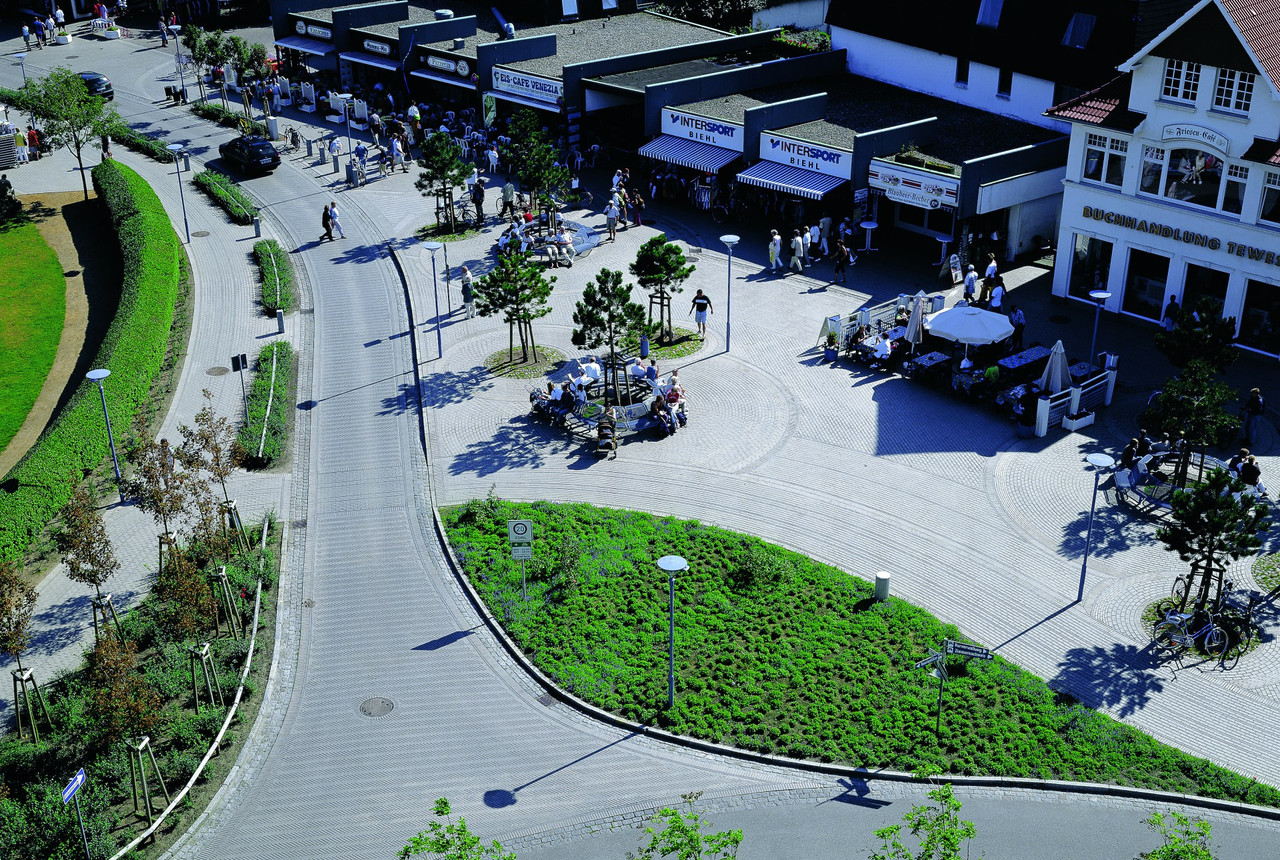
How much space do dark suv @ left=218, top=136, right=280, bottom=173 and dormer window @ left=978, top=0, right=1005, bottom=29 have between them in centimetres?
2826

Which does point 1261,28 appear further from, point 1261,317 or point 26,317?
point 26,317

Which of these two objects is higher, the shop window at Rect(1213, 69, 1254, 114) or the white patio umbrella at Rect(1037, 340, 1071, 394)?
the shop window at Rect(1213, 69, 1254, 114)

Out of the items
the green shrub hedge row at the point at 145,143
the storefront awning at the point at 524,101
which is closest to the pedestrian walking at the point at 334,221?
the storefront awning at the point at 524,101

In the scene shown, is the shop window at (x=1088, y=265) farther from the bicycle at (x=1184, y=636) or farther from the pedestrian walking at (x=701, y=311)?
the bicycle at (x=1184, y=636)

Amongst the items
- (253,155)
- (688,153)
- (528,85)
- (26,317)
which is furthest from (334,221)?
(688,153)

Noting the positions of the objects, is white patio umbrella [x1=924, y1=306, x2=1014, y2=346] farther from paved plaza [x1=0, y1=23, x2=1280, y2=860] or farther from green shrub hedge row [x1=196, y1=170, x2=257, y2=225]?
green shrub hedge row [x1=196, y1=170, x2=257, y2=225]

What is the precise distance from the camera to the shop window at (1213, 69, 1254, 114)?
35.1 m

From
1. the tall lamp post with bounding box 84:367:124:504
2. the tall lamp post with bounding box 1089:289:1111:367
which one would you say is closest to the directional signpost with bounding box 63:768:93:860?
the tall lamp post with bounding box 84:367:124:504

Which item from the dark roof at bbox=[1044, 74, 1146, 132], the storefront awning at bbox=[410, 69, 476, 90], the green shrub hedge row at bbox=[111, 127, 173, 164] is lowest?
the green shrub hedge row at bbox=[111, 127, 173, 164]

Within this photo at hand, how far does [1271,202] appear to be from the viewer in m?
35.7

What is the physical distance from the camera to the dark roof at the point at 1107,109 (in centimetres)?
3788

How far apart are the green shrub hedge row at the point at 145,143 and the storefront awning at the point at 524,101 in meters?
14.2

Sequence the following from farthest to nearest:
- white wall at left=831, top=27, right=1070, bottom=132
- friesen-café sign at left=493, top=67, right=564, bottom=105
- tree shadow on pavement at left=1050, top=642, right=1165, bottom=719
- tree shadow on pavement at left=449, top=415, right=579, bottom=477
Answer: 1. friesen-café sign at left=493, top=67, right=564, bottom=105
2. white wall at left=831, top=27, right=1070, bottom=132
3. tree shadow on pavement at left=449, top=415, right=579, bottom=477
4. tree shadow on pavement at left=1050, top=642, right=1165, bottom=719

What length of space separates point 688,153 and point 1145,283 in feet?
55.6
